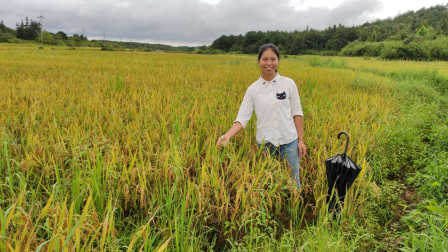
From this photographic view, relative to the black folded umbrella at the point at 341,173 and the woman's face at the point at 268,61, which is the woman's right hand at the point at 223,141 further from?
the black folded umbrella at the point at 341,173

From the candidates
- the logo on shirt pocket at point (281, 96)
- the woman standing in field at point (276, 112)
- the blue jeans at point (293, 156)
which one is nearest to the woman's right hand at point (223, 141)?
the woman standing in field at point (276, 112)

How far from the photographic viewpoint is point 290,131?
215cm

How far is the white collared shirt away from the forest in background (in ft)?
93.4

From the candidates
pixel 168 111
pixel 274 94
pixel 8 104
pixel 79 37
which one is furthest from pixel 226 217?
pixel 79 37

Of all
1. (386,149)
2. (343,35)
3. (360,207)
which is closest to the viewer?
(360,207)

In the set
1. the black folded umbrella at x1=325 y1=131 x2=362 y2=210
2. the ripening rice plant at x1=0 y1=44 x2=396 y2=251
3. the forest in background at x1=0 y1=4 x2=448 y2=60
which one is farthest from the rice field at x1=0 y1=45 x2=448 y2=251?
the forest in background at x1=0 y1=4 x2=448 y2=60

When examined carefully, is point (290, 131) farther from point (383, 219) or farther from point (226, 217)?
point (383, 219)

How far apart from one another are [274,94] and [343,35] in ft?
220

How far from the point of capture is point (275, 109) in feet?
6.97

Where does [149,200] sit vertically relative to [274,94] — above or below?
below

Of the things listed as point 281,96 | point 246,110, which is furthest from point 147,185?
point 281,96

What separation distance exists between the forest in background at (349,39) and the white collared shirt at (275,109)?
93.4 ft

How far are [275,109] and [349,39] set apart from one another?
6694 cm

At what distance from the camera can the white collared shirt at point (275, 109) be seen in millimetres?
2125
